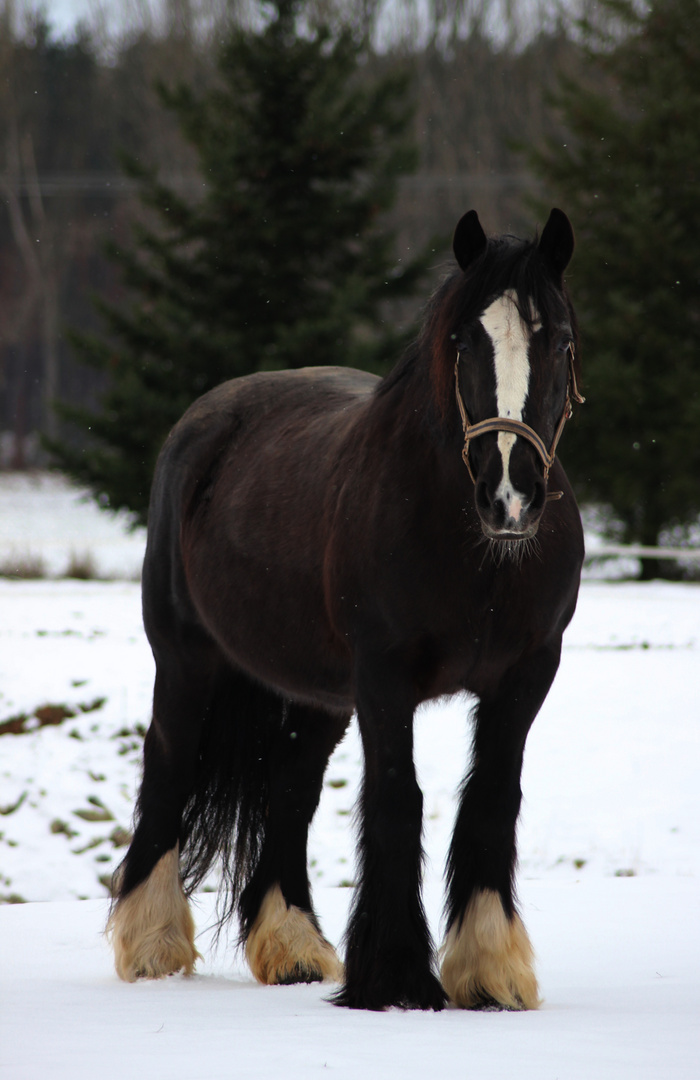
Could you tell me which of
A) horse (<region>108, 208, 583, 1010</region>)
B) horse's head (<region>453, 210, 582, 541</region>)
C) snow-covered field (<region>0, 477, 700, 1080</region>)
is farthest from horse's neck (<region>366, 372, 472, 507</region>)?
snow-covered field (<region>0, 477, 700, 1080</region>)

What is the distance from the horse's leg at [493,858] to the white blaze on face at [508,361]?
0.75 metres

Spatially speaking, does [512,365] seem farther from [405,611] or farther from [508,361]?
[405,611]

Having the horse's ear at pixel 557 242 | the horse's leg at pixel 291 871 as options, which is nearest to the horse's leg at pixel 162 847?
the horse's leg at pixel 291 871

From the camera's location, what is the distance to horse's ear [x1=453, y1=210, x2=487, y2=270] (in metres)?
3.33

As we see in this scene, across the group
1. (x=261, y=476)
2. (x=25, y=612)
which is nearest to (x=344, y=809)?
(x=261, y=476)

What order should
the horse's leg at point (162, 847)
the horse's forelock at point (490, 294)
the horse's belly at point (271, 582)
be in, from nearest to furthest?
the horse's forelock at point (490, 294) → the horse's belly at point (271, 582) → the horse's leg at point (162, 847)

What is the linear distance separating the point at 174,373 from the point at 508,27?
21.7 metres

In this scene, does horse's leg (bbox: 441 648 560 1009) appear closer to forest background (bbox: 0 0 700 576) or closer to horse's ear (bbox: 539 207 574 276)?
horse's ear (bbox: 539 207 574 276)

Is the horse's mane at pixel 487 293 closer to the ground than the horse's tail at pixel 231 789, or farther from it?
farther from it

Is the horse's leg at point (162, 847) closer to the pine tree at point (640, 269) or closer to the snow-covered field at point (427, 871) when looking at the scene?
the snow-covered field at point (427, 871)

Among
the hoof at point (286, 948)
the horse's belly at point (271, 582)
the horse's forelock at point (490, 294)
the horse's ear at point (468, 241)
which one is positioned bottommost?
the hoof at point (286, 948)

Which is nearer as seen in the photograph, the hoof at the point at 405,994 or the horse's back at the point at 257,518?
the hoof at the point at 405,994

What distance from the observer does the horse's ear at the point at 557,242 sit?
3.34 metres

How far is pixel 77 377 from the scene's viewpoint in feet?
109
